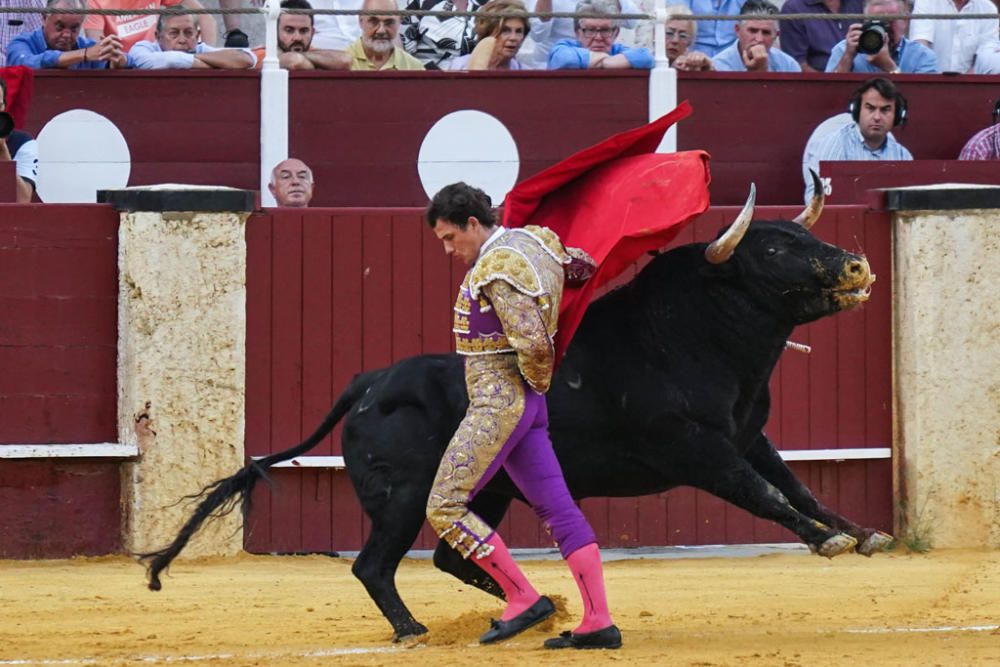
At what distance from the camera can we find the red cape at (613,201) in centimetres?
559

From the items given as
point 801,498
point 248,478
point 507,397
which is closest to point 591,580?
point 507,397

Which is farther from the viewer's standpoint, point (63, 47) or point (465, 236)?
point (63, 47)

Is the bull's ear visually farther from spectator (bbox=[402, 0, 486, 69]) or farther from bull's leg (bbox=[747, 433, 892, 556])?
spectator (bbox=[402, 0, 486, 69])

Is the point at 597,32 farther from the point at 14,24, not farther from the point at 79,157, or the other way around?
the point at 14,24

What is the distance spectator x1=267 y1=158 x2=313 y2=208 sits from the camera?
9.02 meters

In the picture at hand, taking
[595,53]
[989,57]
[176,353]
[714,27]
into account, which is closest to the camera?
[176,353]

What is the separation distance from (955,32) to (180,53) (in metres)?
4.26

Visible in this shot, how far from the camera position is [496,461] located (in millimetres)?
5348

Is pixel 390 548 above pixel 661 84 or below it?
below

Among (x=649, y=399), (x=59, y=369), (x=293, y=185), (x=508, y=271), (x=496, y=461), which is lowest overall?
(x=496, y=461)

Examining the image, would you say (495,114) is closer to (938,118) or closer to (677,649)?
(938,118)

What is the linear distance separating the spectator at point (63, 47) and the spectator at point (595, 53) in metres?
2.27

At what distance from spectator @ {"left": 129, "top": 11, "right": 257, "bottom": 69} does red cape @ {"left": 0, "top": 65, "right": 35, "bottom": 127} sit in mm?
770

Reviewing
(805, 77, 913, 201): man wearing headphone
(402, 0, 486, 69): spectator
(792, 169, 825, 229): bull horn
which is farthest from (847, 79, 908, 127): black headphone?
(792, 169, 825, 229): bull horn
